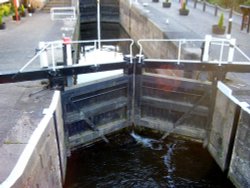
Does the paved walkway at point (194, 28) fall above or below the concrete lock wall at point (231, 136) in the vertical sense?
above

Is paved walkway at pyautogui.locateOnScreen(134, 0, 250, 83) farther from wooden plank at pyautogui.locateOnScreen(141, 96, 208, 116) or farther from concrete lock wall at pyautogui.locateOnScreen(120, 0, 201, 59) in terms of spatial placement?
wooden plank at pyautogui.locateOnScreen(141, 96, 208, 116)

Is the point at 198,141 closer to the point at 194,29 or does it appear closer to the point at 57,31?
the point at 194,29

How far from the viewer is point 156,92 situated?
841 cm

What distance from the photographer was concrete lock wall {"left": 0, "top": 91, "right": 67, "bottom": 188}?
3969 millimetres

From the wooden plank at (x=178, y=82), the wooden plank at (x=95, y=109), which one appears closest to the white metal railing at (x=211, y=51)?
the wooden plank at (x=178, y=82)

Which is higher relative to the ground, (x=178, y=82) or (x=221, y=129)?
(x=178, y=82)

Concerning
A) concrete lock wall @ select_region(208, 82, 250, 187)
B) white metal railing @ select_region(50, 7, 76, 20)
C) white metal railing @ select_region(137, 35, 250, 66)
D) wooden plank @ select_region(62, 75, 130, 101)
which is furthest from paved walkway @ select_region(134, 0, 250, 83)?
wooden plank @ select_region(62, 75, 130, 101)

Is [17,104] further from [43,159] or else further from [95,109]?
[95,109]

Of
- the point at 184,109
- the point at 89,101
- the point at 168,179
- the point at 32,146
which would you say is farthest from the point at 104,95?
the point at 32,146

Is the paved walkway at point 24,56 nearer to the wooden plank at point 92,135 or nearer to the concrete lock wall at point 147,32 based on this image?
the concrete lock wall at point 147,32

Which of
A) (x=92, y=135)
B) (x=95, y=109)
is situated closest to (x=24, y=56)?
(x=95, y=109)

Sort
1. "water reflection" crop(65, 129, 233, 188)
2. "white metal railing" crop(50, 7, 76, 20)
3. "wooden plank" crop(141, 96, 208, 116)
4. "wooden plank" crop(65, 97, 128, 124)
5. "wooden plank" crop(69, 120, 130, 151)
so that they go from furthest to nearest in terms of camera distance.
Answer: "white metal railing" crop(50, 7, 76, 20)
"wooden plank" crop(141, 96, 208, 116)
"wooden plank" crop(69, 120, 130, 151)
"wooden plank" crop(65, 97, 128, 124)
"water reflection" crop(65, 129, 233, 188)

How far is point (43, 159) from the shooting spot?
5016mm

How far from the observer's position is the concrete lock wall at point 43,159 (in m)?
3.97
